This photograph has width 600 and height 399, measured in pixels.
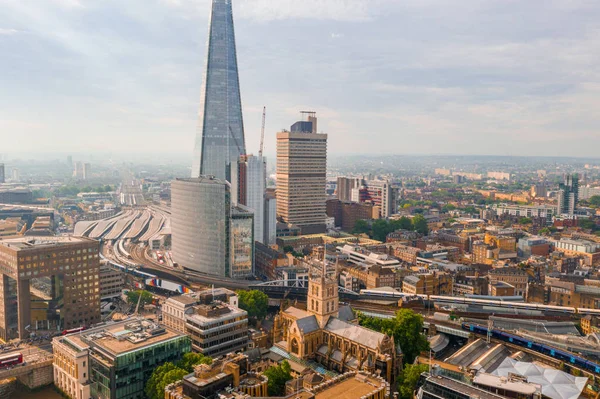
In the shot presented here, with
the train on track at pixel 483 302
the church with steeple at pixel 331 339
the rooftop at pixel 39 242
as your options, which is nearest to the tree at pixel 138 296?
the rooftop at pixel 39 242

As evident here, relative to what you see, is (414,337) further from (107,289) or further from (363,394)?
(107,289)

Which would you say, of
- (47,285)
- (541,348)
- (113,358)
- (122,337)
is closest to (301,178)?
(47,285)

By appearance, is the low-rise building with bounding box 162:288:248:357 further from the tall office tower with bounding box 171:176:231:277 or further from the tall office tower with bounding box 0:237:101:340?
the tall office tower with bounding box 171:176:231:277

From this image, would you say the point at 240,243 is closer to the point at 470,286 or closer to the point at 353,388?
the point at 470,286

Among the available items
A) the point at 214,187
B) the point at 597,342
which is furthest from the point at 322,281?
the point at 214,187

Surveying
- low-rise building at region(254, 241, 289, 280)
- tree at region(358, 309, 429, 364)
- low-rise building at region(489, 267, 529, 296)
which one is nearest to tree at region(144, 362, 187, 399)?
tree at region(358, 309, 429, 364)

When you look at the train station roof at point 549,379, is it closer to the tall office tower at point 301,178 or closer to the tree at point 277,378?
the tree at point 277,378
